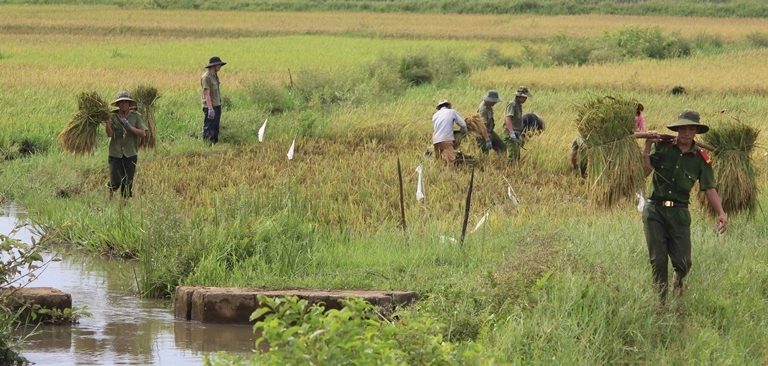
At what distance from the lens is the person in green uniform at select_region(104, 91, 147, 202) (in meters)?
11.7

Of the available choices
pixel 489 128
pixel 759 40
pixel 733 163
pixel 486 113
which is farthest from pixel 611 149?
pixel 759 40

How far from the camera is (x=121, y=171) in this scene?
1212cm

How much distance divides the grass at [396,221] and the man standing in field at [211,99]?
355mm

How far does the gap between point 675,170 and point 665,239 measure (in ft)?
1.49

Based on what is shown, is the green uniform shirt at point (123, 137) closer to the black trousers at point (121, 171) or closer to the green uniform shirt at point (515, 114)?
the black trousers at point (121, 171)

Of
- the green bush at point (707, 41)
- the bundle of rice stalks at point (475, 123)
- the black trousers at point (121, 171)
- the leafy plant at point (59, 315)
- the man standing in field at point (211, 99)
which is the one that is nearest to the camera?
the leafy plant at point (59, 315)

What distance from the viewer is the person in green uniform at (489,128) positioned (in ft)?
48.3

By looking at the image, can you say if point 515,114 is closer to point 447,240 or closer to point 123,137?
point 123,137

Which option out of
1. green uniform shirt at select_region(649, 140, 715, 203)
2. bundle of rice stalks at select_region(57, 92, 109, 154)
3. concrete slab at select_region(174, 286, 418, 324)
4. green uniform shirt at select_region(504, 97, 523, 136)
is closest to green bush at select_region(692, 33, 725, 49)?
green uniform shirt at select_region(504, 97, 523, 136)

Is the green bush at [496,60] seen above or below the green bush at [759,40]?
below

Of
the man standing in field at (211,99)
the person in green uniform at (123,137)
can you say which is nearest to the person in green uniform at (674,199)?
the person in green uniform at (123,137)

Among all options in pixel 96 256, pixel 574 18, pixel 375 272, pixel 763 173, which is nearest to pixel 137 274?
pixel 96 256

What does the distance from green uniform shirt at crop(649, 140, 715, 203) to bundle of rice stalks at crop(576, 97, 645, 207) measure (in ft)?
0.69

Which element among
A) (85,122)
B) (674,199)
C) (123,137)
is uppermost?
(85,122)
